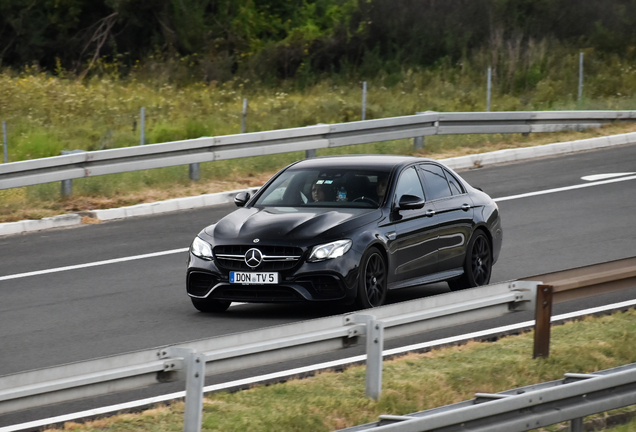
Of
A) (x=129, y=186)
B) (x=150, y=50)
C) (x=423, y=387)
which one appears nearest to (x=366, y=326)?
(x=423, y=387)

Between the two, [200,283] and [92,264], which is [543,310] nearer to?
[200,283]

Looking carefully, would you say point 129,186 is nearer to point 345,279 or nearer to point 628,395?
point 345,279

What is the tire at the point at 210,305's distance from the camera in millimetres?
10711

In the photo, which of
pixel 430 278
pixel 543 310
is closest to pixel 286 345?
pixel 543 310

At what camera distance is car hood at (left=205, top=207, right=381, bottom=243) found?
10203 millimetres

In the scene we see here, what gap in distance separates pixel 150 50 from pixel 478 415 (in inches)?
1348

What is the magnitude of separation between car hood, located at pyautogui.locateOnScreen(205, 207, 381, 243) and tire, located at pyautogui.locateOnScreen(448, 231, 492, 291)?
1.54m

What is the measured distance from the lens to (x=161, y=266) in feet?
43.8

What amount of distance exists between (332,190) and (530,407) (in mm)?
5163

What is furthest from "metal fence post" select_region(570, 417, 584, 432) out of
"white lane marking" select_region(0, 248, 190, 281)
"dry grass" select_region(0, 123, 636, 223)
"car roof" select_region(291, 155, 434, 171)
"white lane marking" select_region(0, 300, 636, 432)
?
"dry grass" select_region(0, 123, 636, 223)

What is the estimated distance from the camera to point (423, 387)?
7719 millimetres

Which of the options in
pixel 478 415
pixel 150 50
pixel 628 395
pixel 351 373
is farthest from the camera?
pixel 150 50

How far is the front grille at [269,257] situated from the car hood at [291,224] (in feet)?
0.30

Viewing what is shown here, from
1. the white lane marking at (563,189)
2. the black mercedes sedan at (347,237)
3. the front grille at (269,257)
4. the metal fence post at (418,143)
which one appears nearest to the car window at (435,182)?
the black mercedes sedan at (347,237)
